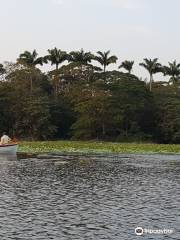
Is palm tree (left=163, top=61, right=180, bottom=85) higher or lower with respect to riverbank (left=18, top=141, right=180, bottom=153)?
higher

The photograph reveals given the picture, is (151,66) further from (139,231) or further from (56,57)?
(139,231)

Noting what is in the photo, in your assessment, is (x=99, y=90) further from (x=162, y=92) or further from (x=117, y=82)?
(x=162, y=92)

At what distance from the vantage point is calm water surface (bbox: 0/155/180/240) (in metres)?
19.7

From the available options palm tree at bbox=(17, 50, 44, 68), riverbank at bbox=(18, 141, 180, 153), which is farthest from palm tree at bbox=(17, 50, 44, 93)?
→ riverbank at bbox=(18, 141, 180, 153)

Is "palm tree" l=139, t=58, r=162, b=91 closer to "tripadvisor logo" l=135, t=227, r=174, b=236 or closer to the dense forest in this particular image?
the dense forest

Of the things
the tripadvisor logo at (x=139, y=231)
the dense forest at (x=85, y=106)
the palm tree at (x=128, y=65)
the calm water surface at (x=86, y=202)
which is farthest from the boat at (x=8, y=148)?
the palm tree at (x=128, y=65)

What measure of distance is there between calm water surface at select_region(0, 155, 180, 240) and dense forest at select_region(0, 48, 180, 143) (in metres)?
47.5

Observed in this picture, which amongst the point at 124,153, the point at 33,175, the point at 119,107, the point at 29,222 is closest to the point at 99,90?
the point at 119,107

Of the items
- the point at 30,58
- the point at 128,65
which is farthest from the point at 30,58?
the point at 128,65

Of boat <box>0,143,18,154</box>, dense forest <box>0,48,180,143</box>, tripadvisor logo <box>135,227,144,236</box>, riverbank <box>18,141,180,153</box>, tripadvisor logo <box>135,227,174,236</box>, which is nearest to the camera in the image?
tripadvisor logo <box>135,227,144,236</box>

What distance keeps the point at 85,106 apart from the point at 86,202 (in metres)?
63.9

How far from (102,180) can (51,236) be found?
1713 centimetres

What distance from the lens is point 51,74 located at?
10625 cm

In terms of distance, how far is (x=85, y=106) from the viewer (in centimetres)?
8975
